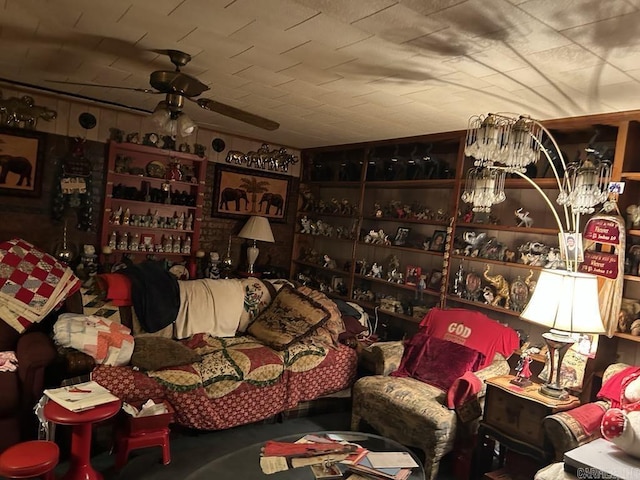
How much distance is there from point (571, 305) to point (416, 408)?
3.49 ft

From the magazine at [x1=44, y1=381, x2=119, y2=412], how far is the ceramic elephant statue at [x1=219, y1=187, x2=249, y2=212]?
2.96m

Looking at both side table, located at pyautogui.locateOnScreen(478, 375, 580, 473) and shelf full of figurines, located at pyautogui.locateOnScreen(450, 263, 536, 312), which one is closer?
side table, located at pyautogui.locateOnScreen(478, 375, 580, 473)

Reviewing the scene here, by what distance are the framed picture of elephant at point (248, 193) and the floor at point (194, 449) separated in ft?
8.47

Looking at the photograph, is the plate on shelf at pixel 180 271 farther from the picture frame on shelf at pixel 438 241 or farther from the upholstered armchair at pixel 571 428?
the upholstered armchair at pixel 571 428

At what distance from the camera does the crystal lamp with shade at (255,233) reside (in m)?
5.05

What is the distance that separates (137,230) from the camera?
4.66 meters

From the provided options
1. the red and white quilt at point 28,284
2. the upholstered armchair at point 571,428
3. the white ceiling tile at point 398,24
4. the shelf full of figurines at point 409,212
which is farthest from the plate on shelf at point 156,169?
the upholstered armchair at point 571,428

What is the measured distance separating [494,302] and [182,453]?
96.2 inches

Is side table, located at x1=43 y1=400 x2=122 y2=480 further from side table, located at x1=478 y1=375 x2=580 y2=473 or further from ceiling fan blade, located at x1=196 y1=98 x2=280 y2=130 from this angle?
side table, located at x1=478 y1=375 x2=580 y2=473

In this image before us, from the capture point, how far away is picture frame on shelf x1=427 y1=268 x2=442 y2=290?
4012 mm

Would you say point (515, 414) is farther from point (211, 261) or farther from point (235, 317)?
point (211, 261)

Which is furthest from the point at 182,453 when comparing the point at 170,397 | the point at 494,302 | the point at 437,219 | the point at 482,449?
the point at 437,219

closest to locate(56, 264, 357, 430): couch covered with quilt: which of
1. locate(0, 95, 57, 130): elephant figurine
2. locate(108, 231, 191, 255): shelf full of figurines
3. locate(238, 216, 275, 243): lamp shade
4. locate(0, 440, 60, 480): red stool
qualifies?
locate(0, 440, 60, 480): red stool

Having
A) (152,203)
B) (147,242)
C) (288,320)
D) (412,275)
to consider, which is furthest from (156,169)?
(412,275)
